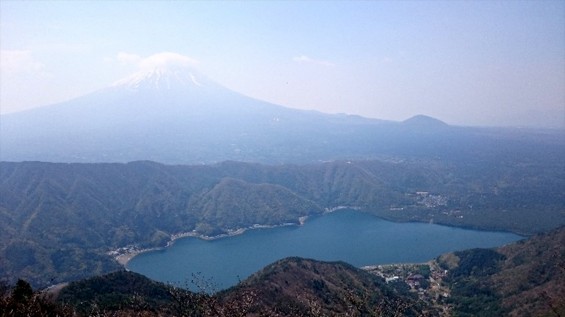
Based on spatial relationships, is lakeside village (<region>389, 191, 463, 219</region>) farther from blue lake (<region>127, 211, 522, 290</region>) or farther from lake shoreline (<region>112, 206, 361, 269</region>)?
lake shoreline (<region>112, 206, 361, 269</region>)

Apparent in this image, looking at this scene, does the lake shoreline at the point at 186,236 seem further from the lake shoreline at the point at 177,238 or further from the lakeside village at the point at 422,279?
the lakeside village at the point at 422,279

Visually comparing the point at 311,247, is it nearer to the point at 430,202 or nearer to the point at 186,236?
the point at 186,236

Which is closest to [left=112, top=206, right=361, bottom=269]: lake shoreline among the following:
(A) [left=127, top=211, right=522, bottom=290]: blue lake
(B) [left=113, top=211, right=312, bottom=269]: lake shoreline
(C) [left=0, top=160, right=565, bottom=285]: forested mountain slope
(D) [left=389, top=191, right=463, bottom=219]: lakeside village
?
(B) [left=113, top=211, right=312, bottom=269]: lake shoreline

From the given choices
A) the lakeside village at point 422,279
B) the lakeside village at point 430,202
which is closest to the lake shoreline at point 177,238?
the lakeside village at point 430,202

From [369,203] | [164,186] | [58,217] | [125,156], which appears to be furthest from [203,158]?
[58,217]

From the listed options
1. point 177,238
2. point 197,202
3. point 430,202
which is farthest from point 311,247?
point 430,202
